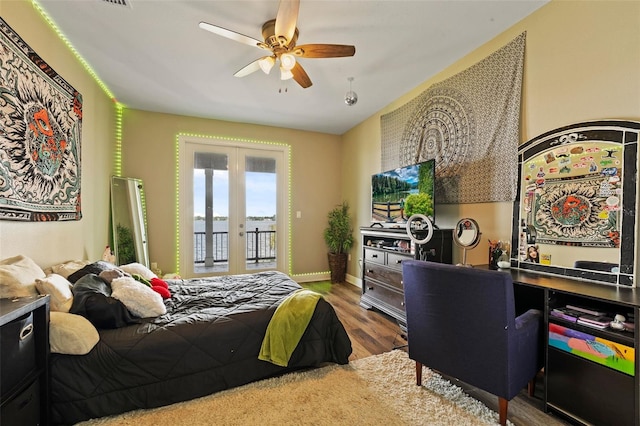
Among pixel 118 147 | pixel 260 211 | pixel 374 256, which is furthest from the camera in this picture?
pixel 260 211

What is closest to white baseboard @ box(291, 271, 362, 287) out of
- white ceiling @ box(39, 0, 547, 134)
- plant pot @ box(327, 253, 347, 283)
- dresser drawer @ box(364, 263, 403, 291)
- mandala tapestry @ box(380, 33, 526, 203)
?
plant pot @ box(327, 253, 347, 283)

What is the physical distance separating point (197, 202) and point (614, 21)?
15.9 feet

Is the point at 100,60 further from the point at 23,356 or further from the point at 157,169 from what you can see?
the point at 23,356

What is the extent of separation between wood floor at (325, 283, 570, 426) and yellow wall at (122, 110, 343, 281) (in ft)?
3.65

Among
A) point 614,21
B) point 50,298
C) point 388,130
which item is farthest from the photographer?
point 388,130

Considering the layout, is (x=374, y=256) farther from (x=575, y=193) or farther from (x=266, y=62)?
(x=266, y=62)

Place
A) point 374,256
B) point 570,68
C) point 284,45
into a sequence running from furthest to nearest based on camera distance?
point 374,256 < point 284,45 < point 570,68

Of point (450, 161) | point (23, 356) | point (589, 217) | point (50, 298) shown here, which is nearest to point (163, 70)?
point (50, 298)

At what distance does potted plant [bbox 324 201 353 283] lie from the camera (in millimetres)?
4773

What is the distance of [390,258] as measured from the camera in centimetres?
310

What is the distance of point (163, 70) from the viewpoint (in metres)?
2.96

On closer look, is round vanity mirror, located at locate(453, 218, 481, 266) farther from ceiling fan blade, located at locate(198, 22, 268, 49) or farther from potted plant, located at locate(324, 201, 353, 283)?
potted plant, located at locate(324, 201, 353, 283)

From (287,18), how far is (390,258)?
2.47 meters

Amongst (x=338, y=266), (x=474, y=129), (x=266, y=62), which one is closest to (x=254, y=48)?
(x=266, y=62)
